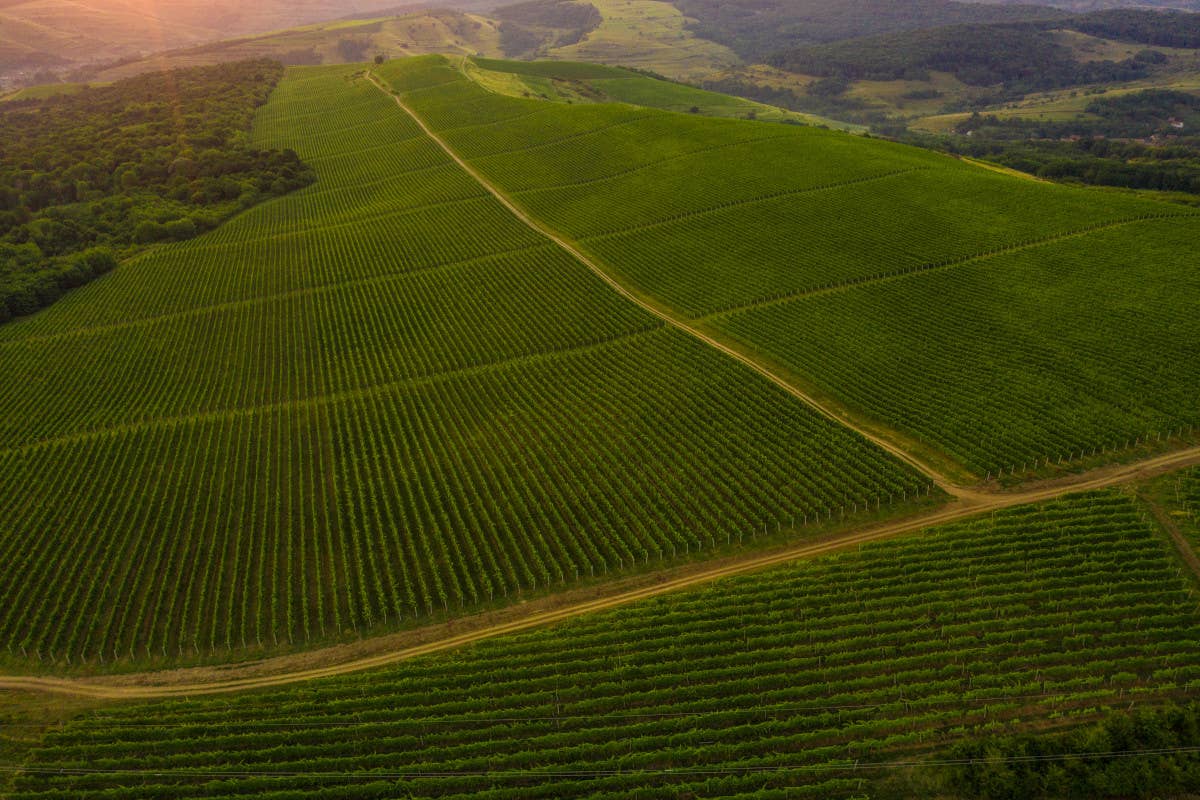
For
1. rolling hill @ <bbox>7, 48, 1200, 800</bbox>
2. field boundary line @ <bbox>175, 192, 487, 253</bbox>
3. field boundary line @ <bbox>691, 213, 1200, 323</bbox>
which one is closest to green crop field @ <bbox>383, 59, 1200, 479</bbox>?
field boundary line @ <bbox>691, 213, 1200, 323</bbox>

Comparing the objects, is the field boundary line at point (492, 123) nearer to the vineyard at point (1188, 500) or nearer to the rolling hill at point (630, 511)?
the rolling hill at point (630, 511)

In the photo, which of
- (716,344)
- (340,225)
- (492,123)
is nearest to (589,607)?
(716,344)

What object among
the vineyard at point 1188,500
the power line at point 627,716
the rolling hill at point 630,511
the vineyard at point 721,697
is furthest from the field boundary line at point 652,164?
Result: the power line at point 627,716

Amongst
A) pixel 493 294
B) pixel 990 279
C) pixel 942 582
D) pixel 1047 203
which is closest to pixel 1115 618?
pixel 942 582

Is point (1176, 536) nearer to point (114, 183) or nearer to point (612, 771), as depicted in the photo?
point (612, 771)

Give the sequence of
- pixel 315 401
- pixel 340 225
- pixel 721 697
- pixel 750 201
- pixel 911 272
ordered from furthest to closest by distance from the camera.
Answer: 1. pixel 340 225
2. pixel 750 201
3. pixel 911 272
4. pixel 315 401
5. pixel 721 697

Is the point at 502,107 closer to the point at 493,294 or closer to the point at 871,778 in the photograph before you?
the point at 493,294
